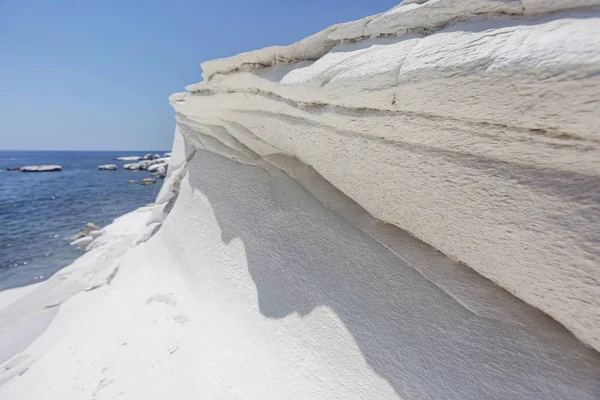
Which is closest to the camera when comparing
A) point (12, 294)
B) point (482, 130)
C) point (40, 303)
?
point (482, 130)

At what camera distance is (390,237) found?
1905mm

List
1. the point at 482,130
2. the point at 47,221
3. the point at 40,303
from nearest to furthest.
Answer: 1. the point at 482,130
2. the point at 40,303
3. the point at 47,221

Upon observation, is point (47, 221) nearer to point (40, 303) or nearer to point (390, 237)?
point (40, 303)

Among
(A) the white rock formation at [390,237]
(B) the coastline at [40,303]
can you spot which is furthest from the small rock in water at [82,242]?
(A) the white rock formation at [390,237]

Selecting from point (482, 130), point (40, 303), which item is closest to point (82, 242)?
point (40, 303)

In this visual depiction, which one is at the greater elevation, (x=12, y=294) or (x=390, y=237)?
(x=390, y=237)

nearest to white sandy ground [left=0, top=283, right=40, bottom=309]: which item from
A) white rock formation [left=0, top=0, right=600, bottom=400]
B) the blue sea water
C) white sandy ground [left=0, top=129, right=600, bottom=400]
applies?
the blue sea water

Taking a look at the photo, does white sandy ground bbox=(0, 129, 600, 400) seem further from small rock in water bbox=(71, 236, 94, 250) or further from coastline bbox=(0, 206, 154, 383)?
small rock in water bbox=(71, 236, 94, 250)

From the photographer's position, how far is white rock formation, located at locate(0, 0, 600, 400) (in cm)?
107

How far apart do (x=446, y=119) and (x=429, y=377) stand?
4.34 feet

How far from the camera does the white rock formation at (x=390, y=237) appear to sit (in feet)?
3.50

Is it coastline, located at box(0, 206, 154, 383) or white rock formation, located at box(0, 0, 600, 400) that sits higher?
white rock formation, located at box(0, 0, 600, 400)

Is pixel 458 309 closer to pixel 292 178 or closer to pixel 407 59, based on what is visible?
pixel 407 59

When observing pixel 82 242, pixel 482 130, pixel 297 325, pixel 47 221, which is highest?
pixel 482 130
